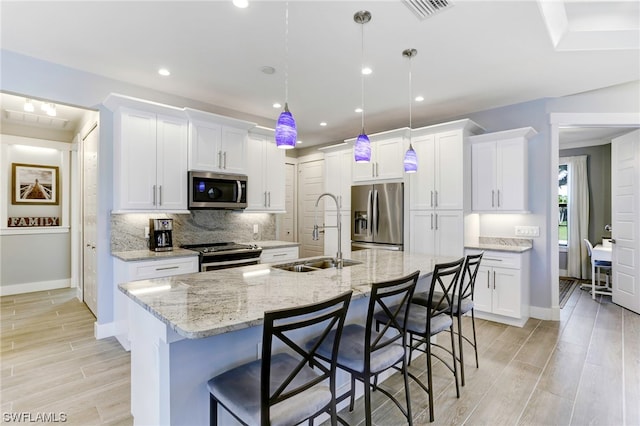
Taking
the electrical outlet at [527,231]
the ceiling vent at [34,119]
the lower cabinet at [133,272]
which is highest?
the ceiling vent at [34,119]

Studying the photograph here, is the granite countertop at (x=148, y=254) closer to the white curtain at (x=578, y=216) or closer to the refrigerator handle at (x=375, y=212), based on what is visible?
the refrigerator handle at (x=375, y=212)

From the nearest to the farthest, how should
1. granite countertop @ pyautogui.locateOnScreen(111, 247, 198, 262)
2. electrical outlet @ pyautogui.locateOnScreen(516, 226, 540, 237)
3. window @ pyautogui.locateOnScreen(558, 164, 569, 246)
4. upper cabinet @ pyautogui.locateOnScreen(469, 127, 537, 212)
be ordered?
granite countertop @ pyautogui.locateOnScreen(111, 247, 198, 262) < upper cabinet @ pyautogui.locateOnScreen(469, 127, 537, 212) < electrical outlet @ pyautogui.locateOnScreen(516, 226, 540, 237) < window @ pyautogui.locateOnScreen(558, 164, 569, 246)

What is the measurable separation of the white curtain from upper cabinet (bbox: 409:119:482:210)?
3.49 m

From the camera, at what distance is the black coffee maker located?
3.66 meters

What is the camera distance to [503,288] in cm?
388

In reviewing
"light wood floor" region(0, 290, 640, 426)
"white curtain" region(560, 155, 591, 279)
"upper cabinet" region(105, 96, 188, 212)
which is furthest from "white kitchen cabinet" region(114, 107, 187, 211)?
"white curtain" region(560, 155, 591, 279)

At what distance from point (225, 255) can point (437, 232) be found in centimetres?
282

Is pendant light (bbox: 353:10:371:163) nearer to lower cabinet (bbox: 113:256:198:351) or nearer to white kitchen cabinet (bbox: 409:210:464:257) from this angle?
white kitchen cabinet (bbox: 409:210:464:257)

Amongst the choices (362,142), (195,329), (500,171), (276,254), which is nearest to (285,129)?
(362,142)

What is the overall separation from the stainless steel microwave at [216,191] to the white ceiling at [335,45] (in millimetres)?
1060

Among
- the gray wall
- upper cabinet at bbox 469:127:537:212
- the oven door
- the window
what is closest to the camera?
the gray wall

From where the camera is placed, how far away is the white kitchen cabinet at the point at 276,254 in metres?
4.21

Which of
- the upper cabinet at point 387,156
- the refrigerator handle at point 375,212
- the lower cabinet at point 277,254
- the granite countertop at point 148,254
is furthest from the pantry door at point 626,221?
the granite countertop at point 148,254

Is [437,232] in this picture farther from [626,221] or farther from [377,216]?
A: [626,221]
